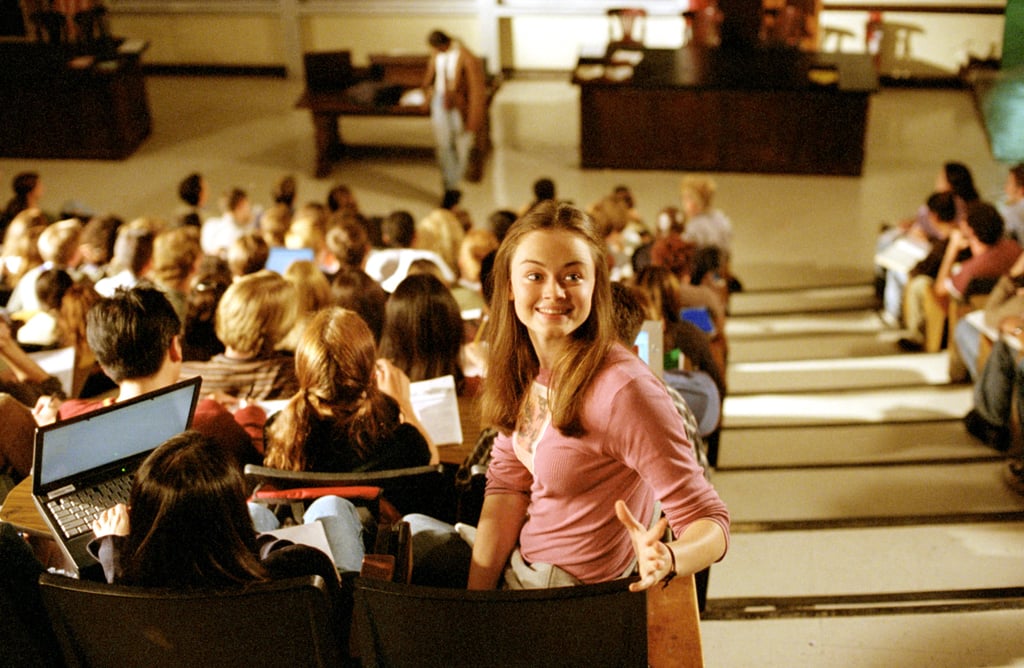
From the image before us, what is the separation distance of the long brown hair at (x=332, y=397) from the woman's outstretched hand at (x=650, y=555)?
3.60 feet

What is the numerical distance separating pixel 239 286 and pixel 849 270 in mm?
4621

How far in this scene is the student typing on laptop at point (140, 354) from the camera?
8.59ft

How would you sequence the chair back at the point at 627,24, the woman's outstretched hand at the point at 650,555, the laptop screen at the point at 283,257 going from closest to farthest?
the woman's outstretched hand at the point at 650,555, the laptop screen at the point at 283,257, the chair back at the point at 627,24

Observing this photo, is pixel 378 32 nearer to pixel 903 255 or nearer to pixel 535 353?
pixel 903 255

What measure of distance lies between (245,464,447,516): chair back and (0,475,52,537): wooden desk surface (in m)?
0.47

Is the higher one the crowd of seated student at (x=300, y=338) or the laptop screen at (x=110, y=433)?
the laptop screen at (x=110, y=433)

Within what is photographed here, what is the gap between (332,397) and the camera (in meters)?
2.60

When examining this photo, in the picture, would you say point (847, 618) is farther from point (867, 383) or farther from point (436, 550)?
point (867, 383)

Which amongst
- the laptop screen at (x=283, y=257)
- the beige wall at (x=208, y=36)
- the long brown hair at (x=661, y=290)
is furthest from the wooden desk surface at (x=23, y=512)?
the beige wall at (x=208, y=36)

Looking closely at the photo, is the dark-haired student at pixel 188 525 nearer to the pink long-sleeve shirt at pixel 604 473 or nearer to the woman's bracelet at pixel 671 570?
the pink long-sleeve shirt at pixel 604 473

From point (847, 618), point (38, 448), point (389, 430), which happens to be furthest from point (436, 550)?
point (847, 618)

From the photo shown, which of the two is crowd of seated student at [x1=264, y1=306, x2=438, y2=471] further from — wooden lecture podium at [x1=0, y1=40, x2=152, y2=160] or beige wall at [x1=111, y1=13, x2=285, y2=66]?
beige wall at [x1=111, y1=13, x2=285, y2=66]

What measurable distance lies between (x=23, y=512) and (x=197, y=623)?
0.87 m

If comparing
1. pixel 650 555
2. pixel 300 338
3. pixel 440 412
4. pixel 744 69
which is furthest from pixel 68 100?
pixel 650 555
